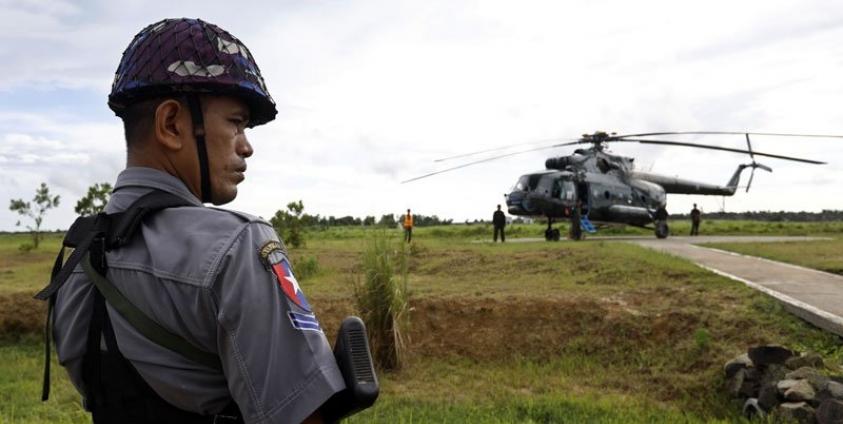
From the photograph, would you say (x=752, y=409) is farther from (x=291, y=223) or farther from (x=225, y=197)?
(x=291, y=223)

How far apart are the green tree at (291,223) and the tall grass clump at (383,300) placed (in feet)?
52.2

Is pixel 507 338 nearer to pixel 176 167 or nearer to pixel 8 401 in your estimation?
pixel 8 401

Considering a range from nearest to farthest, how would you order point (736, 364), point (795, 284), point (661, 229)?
point (736, 364)
point (795, 284)
point (661, 229)

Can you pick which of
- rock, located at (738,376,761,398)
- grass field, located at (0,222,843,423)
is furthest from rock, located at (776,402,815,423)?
rock, located at (738,376,761,398)

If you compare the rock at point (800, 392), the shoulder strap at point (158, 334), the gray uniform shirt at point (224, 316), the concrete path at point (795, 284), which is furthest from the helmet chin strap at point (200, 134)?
the concrete path at point (795, 284)

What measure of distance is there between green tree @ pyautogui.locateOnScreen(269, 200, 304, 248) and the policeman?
21.7 meters

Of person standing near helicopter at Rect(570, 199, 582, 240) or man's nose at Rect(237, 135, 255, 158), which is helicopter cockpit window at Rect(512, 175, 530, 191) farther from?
man's nose at Rect(237, 135, 255, 158)

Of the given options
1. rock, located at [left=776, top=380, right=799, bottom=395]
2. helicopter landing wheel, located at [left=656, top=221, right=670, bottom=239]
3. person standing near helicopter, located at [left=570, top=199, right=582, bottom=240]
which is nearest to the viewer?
rock, located at [left=776, top=380, right=799, bottom=395]

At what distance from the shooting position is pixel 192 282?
1208mm

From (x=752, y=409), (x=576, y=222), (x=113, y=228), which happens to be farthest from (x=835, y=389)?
(x=576, y=222)

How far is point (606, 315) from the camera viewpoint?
26.8 ft

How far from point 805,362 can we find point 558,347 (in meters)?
2.54

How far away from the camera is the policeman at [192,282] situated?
118 centimetres

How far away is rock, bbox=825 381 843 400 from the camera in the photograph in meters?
4.80
